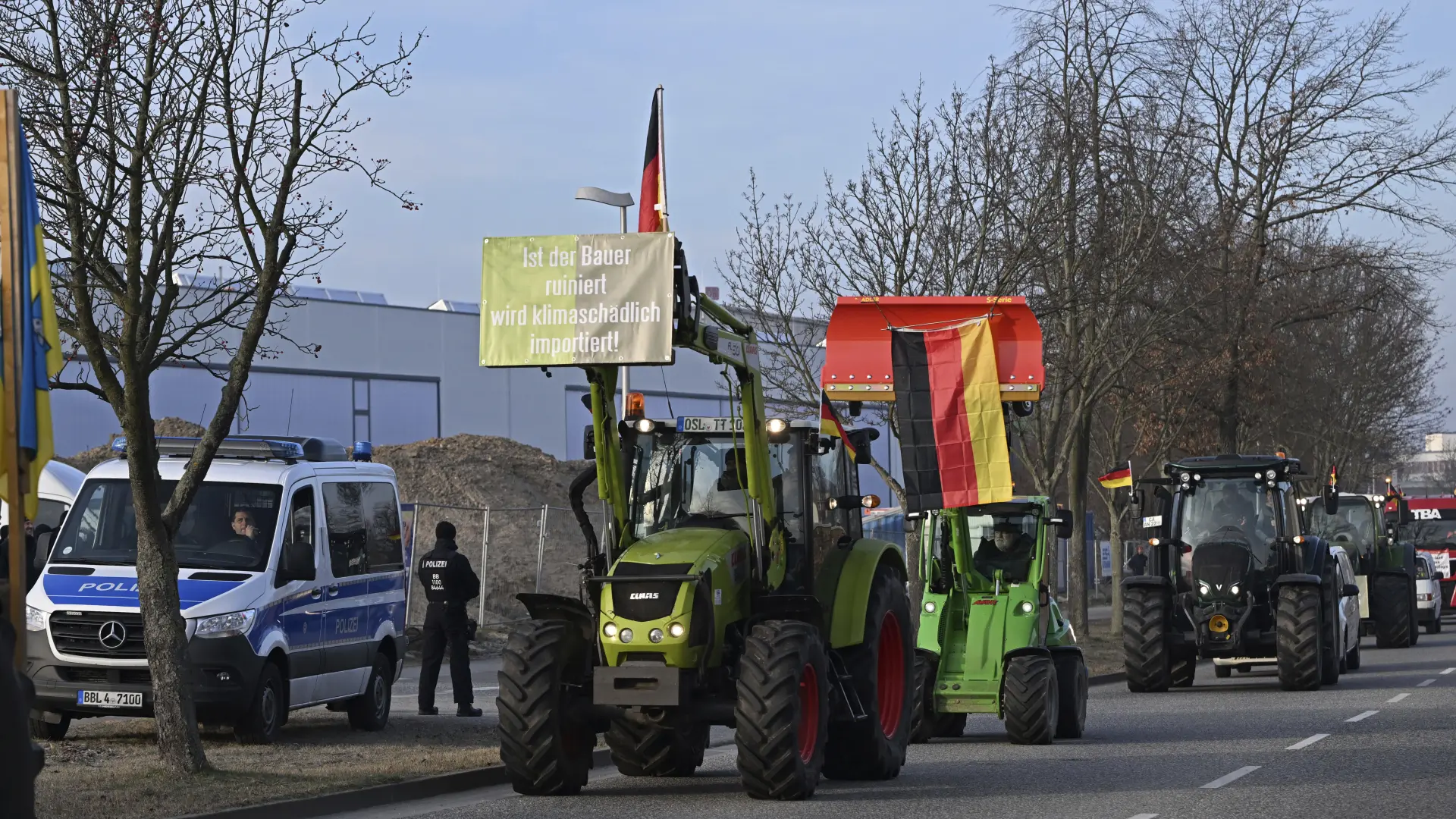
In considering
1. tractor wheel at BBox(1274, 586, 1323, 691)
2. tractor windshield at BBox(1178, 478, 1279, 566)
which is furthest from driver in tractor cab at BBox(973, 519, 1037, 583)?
tractor windshield at BBox(1178, 478, 1279, 566)

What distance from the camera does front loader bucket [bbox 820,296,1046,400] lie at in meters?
17.2

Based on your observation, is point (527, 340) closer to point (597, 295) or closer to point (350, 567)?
point (597, 295)

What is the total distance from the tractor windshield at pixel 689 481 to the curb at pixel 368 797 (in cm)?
208

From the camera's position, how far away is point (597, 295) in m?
12.3

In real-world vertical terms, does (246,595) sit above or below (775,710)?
above

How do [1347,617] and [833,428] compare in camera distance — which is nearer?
[833,428]

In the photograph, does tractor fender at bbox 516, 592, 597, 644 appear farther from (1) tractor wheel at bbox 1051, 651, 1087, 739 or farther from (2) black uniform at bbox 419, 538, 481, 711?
(1) tractor wheel at bbox 1051, 651, 1087, 739

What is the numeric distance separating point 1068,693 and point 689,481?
5167 millimetres

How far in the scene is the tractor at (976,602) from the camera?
16.6 metres

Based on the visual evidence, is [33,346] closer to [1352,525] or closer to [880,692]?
[880,692]

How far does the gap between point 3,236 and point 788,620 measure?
25.8 ft

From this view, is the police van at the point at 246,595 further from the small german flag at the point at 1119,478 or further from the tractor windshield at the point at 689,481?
the small german flag at the point at 1119,478

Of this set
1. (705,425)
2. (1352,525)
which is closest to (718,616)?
(705,425)

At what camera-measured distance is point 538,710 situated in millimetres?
12617
